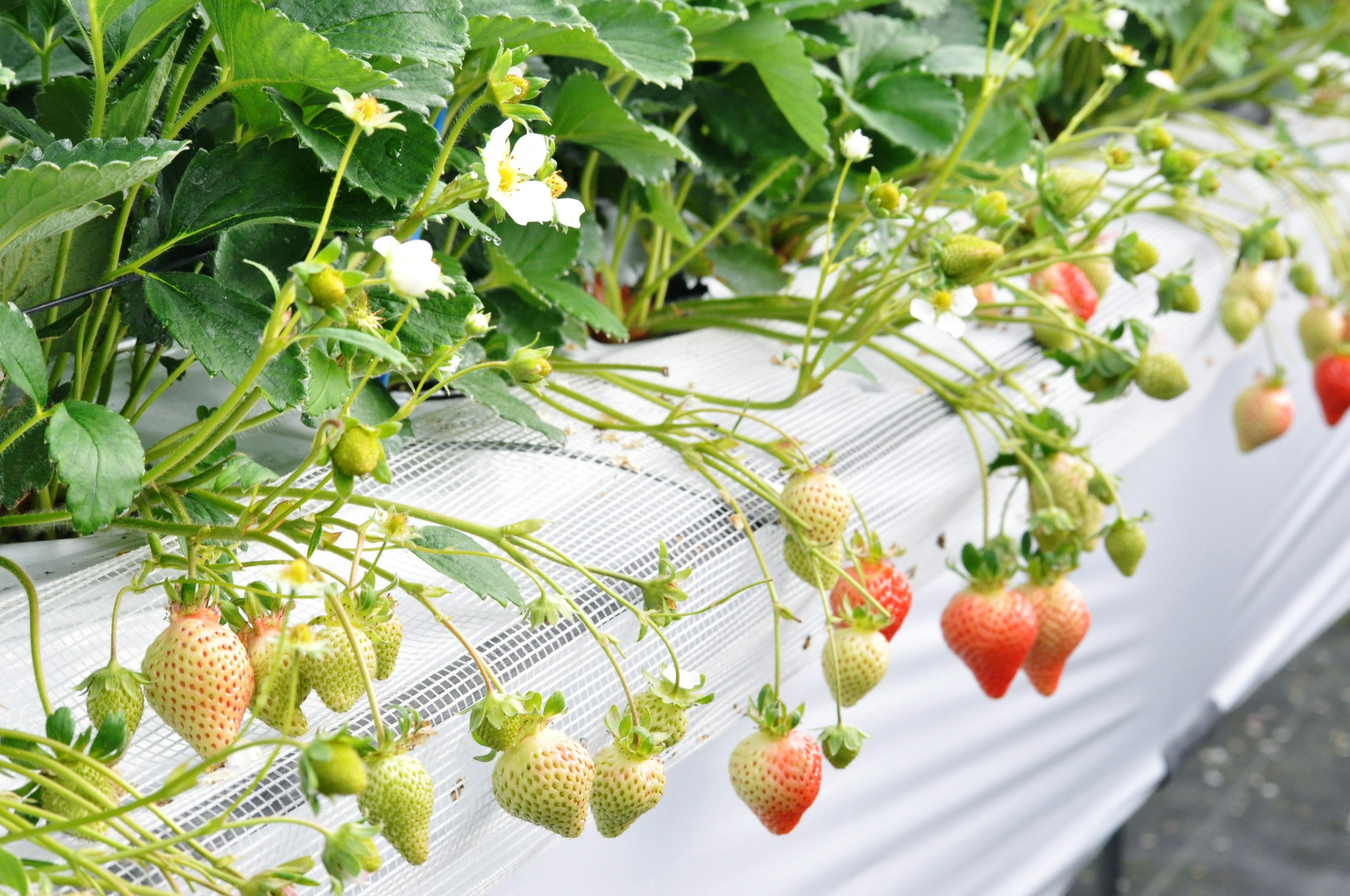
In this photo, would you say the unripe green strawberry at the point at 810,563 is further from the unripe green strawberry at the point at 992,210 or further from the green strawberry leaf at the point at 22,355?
the green strawberry leaf at the point at 22,355

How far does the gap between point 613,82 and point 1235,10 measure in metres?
0.75

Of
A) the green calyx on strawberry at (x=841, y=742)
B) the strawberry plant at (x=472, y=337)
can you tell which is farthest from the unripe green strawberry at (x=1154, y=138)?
the green calyx on strawberry at (x=841, y=742)

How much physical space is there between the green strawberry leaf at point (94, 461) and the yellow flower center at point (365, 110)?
0.36 feet

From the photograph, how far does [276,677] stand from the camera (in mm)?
326

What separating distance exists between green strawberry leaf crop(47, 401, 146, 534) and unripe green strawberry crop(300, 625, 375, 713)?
0.06 m

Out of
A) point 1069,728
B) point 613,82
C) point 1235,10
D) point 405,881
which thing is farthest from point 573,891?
point 1235,10

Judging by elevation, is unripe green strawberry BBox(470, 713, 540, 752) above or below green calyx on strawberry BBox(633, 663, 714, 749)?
above

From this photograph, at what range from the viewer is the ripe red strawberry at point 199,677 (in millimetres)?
319

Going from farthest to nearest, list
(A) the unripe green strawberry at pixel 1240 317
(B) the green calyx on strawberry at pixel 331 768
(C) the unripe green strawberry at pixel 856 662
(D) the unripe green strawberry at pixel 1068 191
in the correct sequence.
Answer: (A) the unripe green strawberry at pixel 1240 317 → (D) the unripe green strawberry at pixel 1068 191 → (C) the unripe green strawberry at pixel 856 662 → (B) the green calyx on strawberry at pixel 331 768

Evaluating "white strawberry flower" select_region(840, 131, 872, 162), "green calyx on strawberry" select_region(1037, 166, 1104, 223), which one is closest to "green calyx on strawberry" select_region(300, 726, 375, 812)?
"white strawberry flower" select_region(840, 131, 872, 162)

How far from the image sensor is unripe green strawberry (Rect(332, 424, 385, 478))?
0.29 meters

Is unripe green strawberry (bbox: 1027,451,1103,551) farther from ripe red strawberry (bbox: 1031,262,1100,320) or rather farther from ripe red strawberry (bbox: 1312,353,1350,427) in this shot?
ripe red strawberry (bbox: 1312,353,1350,427)

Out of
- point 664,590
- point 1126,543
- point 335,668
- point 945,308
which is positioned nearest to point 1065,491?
point 1126,543

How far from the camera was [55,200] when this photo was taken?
296 millimetres
